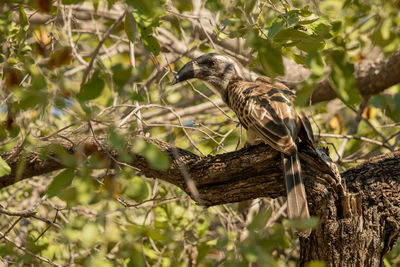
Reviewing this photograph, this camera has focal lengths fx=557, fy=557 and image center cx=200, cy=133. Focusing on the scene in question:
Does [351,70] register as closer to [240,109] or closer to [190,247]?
[240,109]

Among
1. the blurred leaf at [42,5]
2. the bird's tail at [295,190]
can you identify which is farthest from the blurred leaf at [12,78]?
the bird's tail at [295,190]

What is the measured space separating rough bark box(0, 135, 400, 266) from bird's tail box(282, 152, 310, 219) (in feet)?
0.31

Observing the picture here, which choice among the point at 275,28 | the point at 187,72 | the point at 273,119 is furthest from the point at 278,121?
the point at 187,72

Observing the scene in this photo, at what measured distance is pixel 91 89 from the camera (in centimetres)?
153

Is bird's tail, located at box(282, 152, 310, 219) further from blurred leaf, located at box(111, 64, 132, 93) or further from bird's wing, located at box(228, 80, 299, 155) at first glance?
blurred leaf, located at box(111, 64, 132, 93)

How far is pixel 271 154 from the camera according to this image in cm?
271

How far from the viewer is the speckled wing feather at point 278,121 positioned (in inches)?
99.2

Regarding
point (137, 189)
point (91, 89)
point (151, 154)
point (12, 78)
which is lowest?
point (12, 78)

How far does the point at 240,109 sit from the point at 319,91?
1.87 metres

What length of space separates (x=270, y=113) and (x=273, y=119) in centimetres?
5

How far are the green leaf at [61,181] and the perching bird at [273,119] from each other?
117 centimetres

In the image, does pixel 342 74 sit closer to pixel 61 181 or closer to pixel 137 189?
pixel 137 189

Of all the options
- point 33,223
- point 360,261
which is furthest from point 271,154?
point 33,223

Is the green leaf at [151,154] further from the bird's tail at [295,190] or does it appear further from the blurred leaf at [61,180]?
the bird's tail at [295,190]
